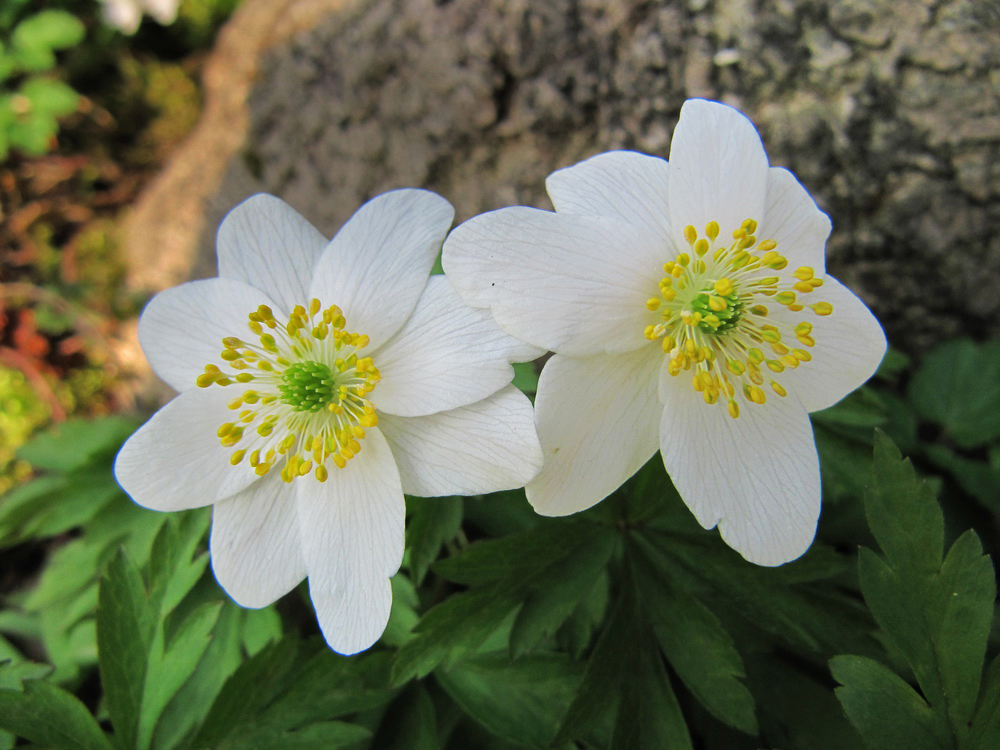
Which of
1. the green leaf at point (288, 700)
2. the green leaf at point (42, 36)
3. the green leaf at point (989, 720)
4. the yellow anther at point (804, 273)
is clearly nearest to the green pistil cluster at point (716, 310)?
the yellow anther at point (804, 273)

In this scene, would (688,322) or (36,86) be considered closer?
(688,322)

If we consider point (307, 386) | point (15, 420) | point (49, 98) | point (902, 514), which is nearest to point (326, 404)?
point (307, 386)

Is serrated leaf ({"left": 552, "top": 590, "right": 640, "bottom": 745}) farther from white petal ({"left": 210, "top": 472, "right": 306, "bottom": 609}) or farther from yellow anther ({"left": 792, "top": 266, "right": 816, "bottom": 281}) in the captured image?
yellow anther ({"left": 792, "top": 266, "right": 816, "bottom": 281})

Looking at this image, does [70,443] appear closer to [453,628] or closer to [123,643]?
[123,643]

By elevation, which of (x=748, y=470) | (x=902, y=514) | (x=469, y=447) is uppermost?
(x=469, y=447)

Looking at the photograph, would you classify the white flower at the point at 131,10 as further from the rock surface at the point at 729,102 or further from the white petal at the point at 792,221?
the white petal at the point at 792,221

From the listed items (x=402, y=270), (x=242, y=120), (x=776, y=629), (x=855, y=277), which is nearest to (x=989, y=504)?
(x=855, y=277)

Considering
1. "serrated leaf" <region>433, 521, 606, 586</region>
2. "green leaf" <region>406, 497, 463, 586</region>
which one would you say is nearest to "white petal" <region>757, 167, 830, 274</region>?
"serrated leaf" <region>433, 521, 606, 586</region>

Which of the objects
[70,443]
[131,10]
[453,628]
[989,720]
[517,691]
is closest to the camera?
[989,720]

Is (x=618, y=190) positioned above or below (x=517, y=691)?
above
